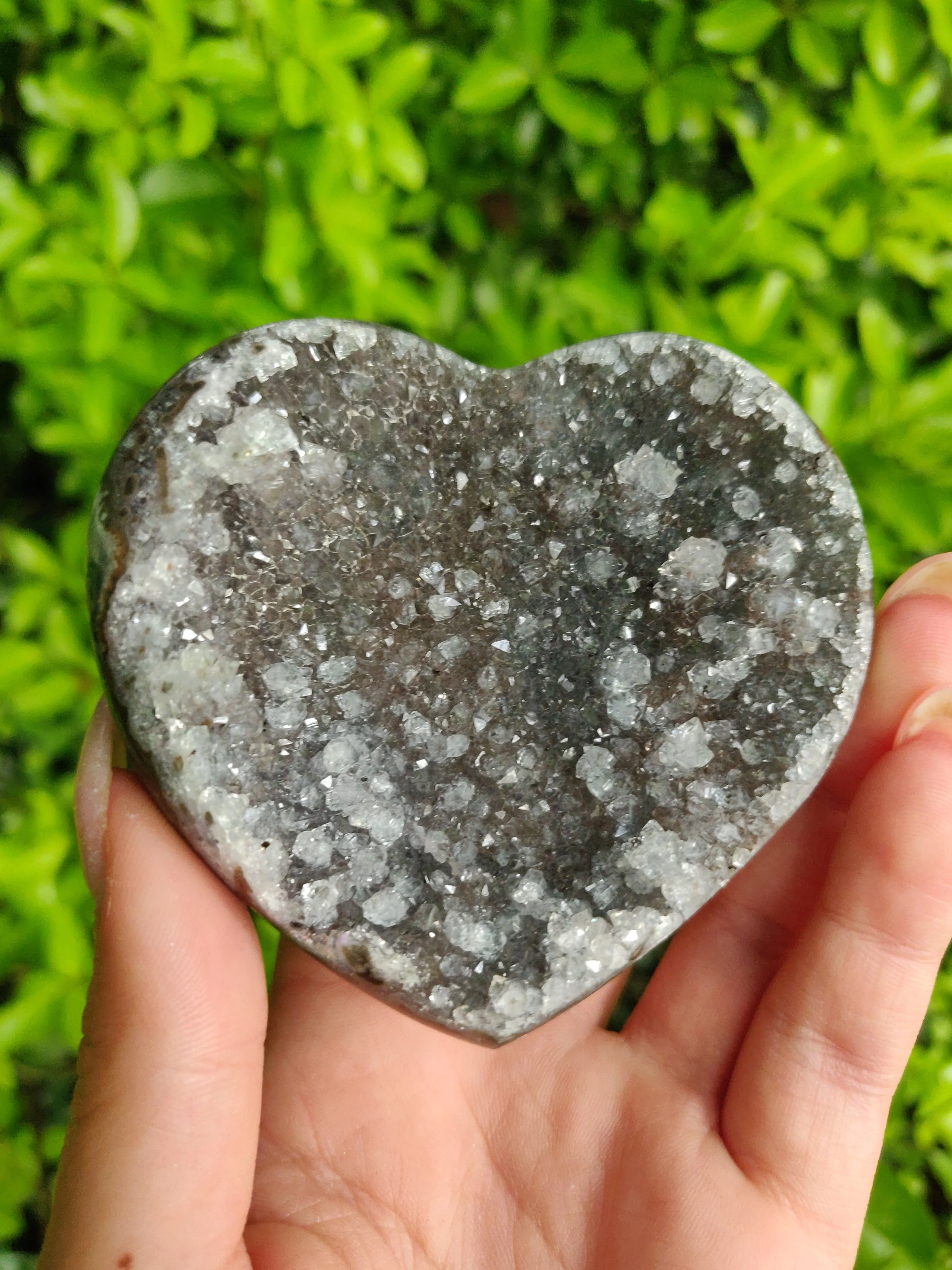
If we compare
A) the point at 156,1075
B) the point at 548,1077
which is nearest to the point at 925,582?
the point at 548,1077

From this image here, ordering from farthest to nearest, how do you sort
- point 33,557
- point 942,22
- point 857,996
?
point 33,557, point 942,22, point 857,996

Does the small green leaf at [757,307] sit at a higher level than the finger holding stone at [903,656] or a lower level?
higher

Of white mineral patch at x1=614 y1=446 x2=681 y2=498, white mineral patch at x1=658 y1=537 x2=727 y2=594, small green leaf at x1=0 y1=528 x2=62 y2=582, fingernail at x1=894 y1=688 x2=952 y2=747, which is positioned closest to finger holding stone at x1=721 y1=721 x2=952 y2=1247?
fingernail at x1=894 y1=688 x2=952 y2=747

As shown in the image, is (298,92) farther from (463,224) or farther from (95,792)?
(95,792)

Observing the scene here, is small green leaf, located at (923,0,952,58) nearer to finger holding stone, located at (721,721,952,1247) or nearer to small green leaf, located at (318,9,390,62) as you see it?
small green leaf, located at (318,9,390,62)

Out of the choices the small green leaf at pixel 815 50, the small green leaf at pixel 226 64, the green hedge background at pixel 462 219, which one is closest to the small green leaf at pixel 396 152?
the green hedge background at pixel 462 219

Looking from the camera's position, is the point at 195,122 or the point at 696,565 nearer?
the point at 696,565

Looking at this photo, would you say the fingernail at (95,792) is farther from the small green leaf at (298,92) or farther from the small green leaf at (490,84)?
the small green leaf at (490,84)
